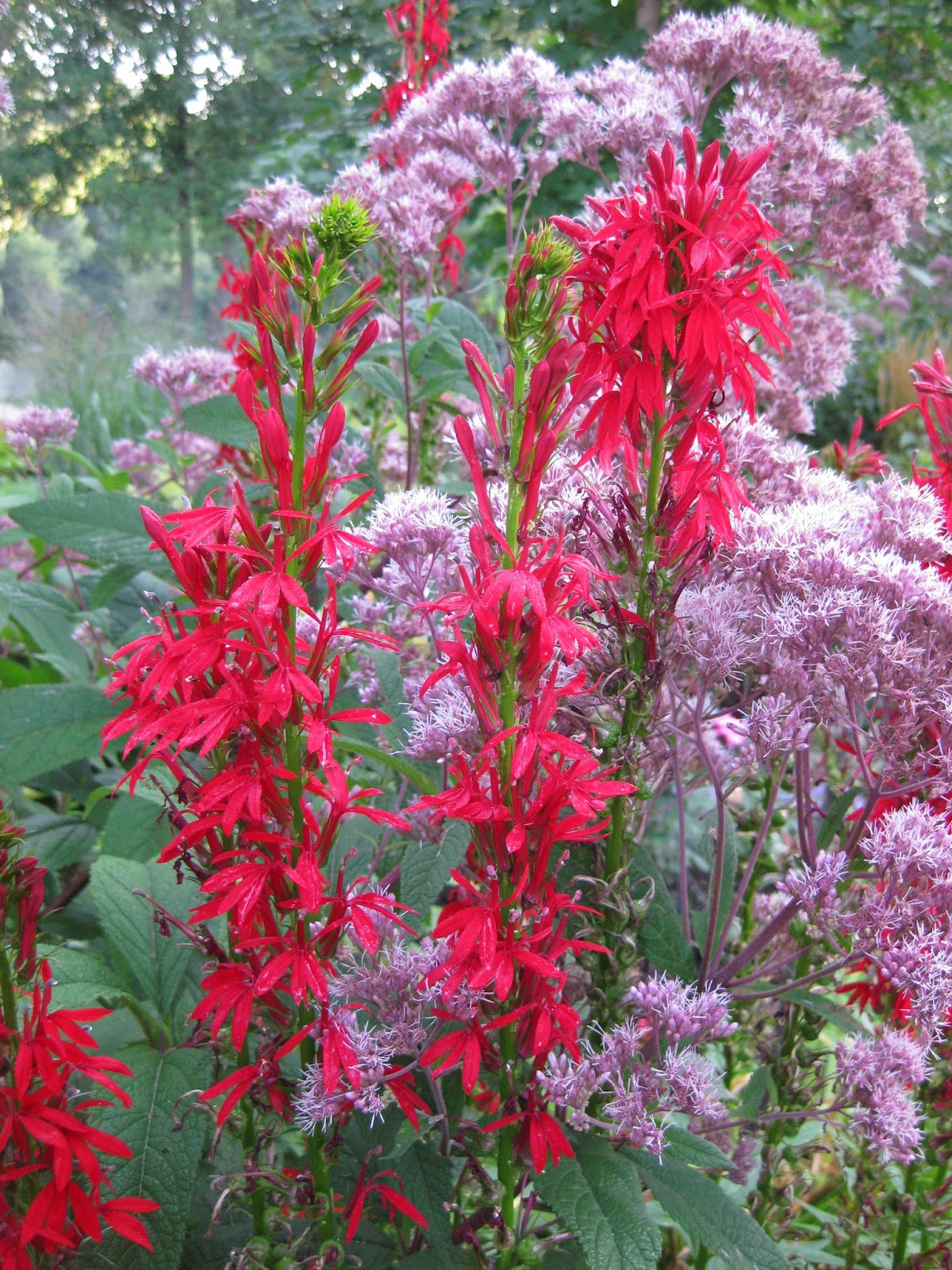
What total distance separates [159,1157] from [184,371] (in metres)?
2.11

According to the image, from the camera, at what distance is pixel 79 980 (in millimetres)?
1115

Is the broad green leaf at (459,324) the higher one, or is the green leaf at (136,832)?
the broad green leaf at (459,324)

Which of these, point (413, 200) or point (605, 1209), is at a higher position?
point (413, 200)

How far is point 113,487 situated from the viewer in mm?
2807

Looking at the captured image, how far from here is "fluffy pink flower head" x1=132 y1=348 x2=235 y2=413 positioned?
2.51m

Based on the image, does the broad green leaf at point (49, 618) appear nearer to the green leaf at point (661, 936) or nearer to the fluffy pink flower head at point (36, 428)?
the fluffy pink flower head at point (36, 428)

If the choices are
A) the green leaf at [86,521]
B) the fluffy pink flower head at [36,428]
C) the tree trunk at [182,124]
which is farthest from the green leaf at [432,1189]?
the tree trunk at [182,124]

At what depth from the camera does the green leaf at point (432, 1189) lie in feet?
2.99

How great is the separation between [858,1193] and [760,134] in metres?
1.72

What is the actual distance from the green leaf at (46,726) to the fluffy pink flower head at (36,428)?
1108mm

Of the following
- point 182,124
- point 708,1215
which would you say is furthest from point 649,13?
point 182,124

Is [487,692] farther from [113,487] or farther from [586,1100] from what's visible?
[113,487]

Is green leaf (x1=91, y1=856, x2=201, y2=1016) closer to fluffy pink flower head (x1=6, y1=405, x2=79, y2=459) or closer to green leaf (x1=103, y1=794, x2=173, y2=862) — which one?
green leaf (x1=103, y1=794, x2=173, y2=862)

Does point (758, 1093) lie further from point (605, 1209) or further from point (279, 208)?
point (279, 208)
